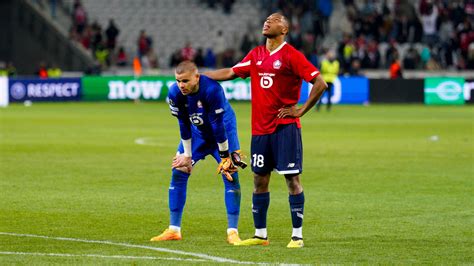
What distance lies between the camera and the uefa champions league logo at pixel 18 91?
43.9 m

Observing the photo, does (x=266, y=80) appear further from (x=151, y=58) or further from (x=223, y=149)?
(x=151, y=58)

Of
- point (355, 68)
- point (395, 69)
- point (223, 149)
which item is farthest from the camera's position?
point (355, 68)

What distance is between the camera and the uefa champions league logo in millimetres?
43944

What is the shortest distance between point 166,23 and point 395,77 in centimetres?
1247

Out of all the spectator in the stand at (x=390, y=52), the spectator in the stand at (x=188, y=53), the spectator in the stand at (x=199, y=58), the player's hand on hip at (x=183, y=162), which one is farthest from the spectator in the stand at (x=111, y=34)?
the player's hand on hip at (x=183, y=162)

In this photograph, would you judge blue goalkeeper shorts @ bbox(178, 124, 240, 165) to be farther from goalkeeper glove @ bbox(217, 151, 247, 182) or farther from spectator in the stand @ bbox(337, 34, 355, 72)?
spectator in the stand @ bbox(337, 34, 355, 72)

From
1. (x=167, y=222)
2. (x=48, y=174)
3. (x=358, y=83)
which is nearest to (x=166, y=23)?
(x=358, y=83)

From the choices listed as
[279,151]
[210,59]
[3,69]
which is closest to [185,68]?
[279,151]

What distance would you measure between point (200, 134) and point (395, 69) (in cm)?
3275

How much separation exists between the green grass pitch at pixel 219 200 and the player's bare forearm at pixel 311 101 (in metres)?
1.27

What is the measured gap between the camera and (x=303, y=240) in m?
11.2

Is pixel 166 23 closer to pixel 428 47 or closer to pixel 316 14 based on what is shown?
pixel 316 14

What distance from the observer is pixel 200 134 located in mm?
11516

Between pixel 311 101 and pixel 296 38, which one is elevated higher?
pixel 311 101
